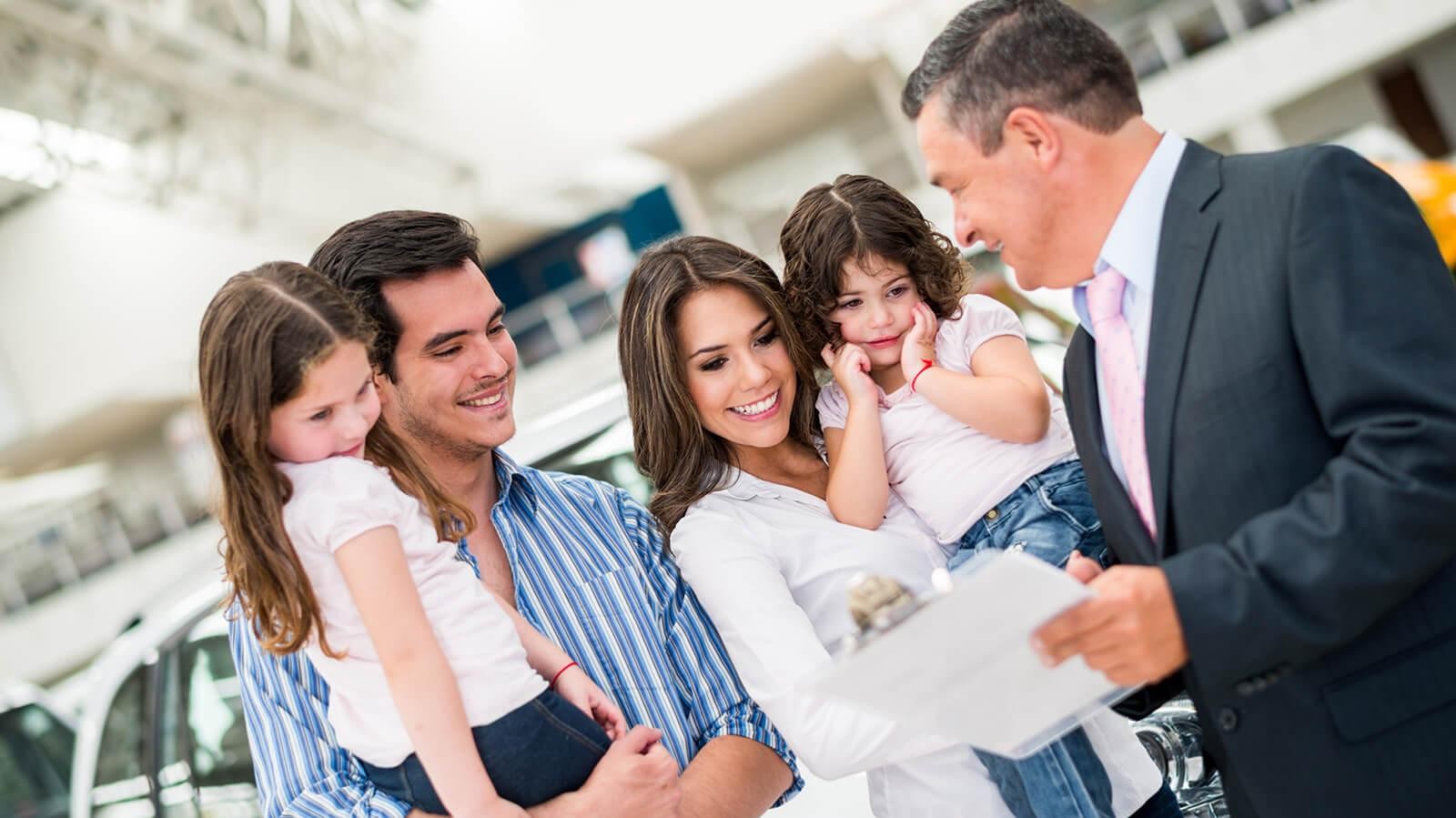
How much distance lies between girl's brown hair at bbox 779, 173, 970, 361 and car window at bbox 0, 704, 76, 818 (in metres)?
5.28

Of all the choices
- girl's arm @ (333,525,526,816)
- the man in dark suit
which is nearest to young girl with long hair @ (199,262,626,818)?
girl's arm @ (333,525,526,816)

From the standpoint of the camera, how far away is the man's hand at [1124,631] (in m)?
1.55

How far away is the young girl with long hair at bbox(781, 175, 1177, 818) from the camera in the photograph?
2.27 metres

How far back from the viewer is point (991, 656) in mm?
1507

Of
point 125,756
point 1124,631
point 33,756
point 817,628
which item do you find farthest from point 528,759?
point 33,756

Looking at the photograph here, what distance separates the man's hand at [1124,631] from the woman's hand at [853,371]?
0.96 metres

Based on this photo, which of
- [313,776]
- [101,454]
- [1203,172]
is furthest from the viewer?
[101,454]

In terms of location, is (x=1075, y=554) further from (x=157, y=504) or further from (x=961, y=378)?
(x=157, y=504)

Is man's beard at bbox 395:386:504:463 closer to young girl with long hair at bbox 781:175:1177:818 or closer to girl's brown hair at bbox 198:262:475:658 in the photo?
girl's brown hair at bbox 198:262:475:658

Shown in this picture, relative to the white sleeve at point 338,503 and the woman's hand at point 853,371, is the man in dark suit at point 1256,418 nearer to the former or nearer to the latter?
the woman's hand at point 853,371

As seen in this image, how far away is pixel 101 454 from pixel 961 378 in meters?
28.0

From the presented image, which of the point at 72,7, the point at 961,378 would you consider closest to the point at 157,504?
the point at 72,7

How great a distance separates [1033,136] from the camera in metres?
1.80

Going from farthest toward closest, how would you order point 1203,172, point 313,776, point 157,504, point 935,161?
point 157,504 < point 313,776 < point 935,161 < point 1203,172
